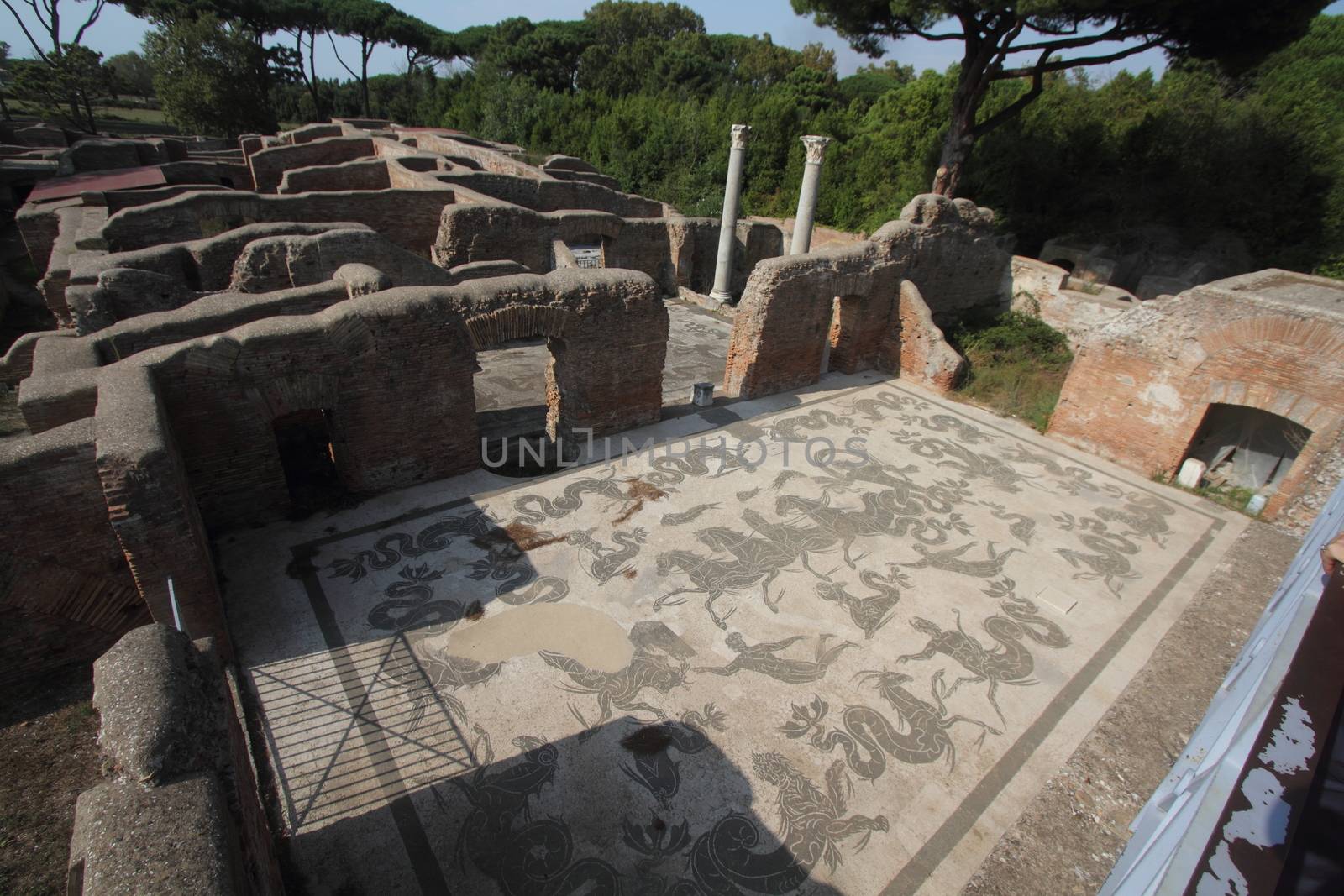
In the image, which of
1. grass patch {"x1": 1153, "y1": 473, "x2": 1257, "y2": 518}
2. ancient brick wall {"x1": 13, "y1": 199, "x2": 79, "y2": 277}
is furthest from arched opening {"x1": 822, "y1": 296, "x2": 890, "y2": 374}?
ancient brick wall {"x1": 13, "y1": 199, "x2": 79, "y2": 277}

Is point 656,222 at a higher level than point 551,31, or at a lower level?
lower

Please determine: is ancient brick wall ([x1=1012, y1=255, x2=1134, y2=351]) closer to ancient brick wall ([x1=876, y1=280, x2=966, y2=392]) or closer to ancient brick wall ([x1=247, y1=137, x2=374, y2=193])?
ancient brick wall ([x1=876, y1=280, x2=966, y2=392])

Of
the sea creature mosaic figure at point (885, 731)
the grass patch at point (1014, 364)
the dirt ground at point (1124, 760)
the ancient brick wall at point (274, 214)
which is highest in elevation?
the ancient brick wall at point (274, 214)

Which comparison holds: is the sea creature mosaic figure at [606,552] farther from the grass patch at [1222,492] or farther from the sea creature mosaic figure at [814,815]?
the grass patch at [1222,492]

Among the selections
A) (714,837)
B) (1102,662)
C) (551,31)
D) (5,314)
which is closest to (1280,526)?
(1102,662)

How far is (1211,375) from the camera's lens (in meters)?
8.59

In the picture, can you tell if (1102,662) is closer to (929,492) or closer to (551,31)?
(929,492)

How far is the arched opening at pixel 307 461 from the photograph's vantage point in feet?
23.6

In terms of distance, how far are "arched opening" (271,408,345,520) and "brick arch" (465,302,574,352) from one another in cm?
189

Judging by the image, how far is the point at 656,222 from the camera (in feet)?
56.0

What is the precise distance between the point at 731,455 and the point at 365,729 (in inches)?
219

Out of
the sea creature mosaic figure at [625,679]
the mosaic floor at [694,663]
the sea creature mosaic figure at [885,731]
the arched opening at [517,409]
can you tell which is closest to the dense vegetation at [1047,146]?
the mosaic floor at [694,663]

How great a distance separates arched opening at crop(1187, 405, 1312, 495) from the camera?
892 cm

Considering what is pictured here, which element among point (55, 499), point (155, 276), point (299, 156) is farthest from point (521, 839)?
point (299, 156)
